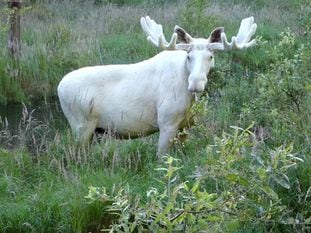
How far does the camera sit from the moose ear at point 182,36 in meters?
7.53

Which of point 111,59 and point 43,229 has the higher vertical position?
point 43,229

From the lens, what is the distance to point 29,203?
Result: 20.6 feet

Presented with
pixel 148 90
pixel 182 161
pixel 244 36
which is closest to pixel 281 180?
pixel 182 161

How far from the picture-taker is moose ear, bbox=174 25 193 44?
7.53m

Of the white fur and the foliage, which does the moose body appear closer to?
the white fur

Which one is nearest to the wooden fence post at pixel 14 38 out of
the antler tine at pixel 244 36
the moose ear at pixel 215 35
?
the antler tine at pixel 244 36

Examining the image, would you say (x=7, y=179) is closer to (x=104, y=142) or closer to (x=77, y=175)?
(x=77, y=175)

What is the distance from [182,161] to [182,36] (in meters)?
1.45

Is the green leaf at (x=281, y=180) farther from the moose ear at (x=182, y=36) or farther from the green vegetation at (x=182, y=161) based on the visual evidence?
the moose ear at (x=182, y=36)

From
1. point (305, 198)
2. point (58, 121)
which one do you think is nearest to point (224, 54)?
point (58, 121)

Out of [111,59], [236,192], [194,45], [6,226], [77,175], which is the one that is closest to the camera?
[236,192]

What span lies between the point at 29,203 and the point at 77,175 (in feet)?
1.81

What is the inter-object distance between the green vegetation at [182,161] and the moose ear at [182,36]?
0.83m

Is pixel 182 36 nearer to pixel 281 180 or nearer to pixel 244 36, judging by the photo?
pixel 244 36
